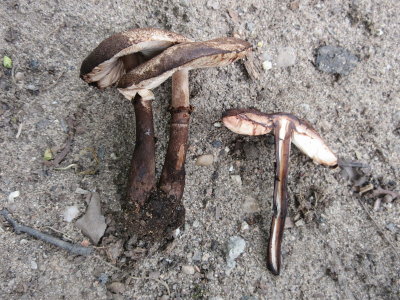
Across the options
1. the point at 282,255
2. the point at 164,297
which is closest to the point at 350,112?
the point at 282,255

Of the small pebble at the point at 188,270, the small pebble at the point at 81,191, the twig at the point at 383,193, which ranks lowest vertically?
the small pebble at the point at 188,270

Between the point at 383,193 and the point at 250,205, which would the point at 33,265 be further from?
the point at 383,193

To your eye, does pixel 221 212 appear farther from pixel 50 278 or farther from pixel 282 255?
pixel 50 278

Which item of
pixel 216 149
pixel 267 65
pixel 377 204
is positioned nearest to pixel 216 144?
pixel 216 149

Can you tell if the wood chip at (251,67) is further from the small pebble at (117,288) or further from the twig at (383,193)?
the small pebble at (117,288)

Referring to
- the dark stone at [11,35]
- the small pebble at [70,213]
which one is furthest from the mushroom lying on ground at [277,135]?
the dark stone at [11,35]

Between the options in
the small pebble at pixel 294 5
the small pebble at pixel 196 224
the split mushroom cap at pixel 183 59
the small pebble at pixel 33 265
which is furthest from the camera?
the small pebble at pixel 294 5
